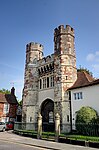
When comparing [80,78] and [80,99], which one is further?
[80,78]

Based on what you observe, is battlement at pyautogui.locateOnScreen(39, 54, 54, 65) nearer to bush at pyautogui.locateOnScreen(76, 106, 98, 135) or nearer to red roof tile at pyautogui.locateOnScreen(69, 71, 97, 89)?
red roof tile at pyautogui.locateOnScreen(69, 71, 97, 89)

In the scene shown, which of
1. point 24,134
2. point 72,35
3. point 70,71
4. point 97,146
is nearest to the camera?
point 97,146

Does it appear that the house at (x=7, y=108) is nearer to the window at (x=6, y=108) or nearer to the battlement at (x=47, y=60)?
the window at (x=6, y=108)

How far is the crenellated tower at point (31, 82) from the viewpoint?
99.9ft

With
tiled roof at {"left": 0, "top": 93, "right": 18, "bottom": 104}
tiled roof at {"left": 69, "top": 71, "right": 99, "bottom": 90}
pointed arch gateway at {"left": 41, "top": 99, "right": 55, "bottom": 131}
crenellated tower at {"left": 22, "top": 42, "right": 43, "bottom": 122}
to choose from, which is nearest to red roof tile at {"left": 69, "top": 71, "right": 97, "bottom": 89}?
tiled roof at {"left": 69, "top": 71, "right": 99, "bottom": 90}

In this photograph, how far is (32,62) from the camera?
33125mm

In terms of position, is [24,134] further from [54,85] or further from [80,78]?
[80,78]

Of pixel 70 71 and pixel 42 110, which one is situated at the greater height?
pixel 70 71

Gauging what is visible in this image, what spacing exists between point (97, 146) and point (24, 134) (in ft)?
39.0

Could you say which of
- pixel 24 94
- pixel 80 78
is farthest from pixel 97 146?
pixel 24 94

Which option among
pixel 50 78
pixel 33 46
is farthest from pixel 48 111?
pixel 33 46

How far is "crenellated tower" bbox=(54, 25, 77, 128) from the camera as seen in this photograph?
1021 inches

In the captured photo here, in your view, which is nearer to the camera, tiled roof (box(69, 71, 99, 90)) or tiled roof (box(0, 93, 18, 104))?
tiled roof (box(69, 71, 99, 90))

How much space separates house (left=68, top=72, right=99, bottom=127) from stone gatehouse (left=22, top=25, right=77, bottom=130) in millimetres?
1023
